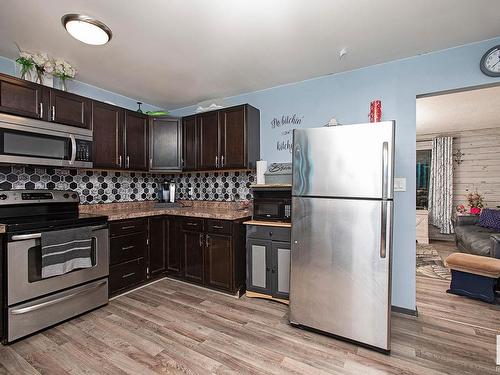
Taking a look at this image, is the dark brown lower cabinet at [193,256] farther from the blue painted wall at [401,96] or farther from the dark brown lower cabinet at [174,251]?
the blue painted wall at [401,96]

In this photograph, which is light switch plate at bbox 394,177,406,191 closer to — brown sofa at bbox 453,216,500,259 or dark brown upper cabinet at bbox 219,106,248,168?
dark brown upper cabinet at bbox 219,106,248,168

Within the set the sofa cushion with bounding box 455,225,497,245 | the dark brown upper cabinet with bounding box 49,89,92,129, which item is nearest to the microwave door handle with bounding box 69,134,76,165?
the dark brown upper cabinet with bounding box 49,89,92,129

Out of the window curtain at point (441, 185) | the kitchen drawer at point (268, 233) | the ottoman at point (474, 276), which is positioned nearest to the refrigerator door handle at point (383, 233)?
the kitchen drawer at point (268, 233)

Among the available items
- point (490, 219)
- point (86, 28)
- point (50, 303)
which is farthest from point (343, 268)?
point (490, 219)

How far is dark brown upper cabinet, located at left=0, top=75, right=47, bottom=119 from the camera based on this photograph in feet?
6.93

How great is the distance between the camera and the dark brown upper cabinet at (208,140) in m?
3.28

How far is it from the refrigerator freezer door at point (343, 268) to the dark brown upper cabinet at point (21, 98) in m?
2.54

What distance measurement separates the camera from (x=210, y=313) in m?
2.45

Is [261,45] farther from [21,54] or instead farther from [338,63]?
[21,54]

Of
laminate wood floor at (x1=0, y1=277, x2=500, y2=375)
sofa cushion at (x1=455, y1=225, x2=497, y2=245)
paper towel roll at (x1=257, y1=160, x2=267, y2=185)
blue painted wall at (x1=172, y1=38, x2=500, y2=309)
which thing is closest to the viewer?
laminate wood floor at (x1=0, y1=277, x2=500, y2=375)

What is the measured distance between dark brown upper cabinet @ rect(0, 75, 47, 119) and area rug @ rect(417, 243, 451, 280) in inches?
198

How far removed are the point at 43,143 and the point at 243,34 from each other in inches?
82.5

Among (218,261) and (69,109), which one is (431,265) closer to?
(218,261)

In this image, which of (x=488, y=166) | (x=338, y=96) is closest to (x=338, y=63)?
(x=338, y=96)
